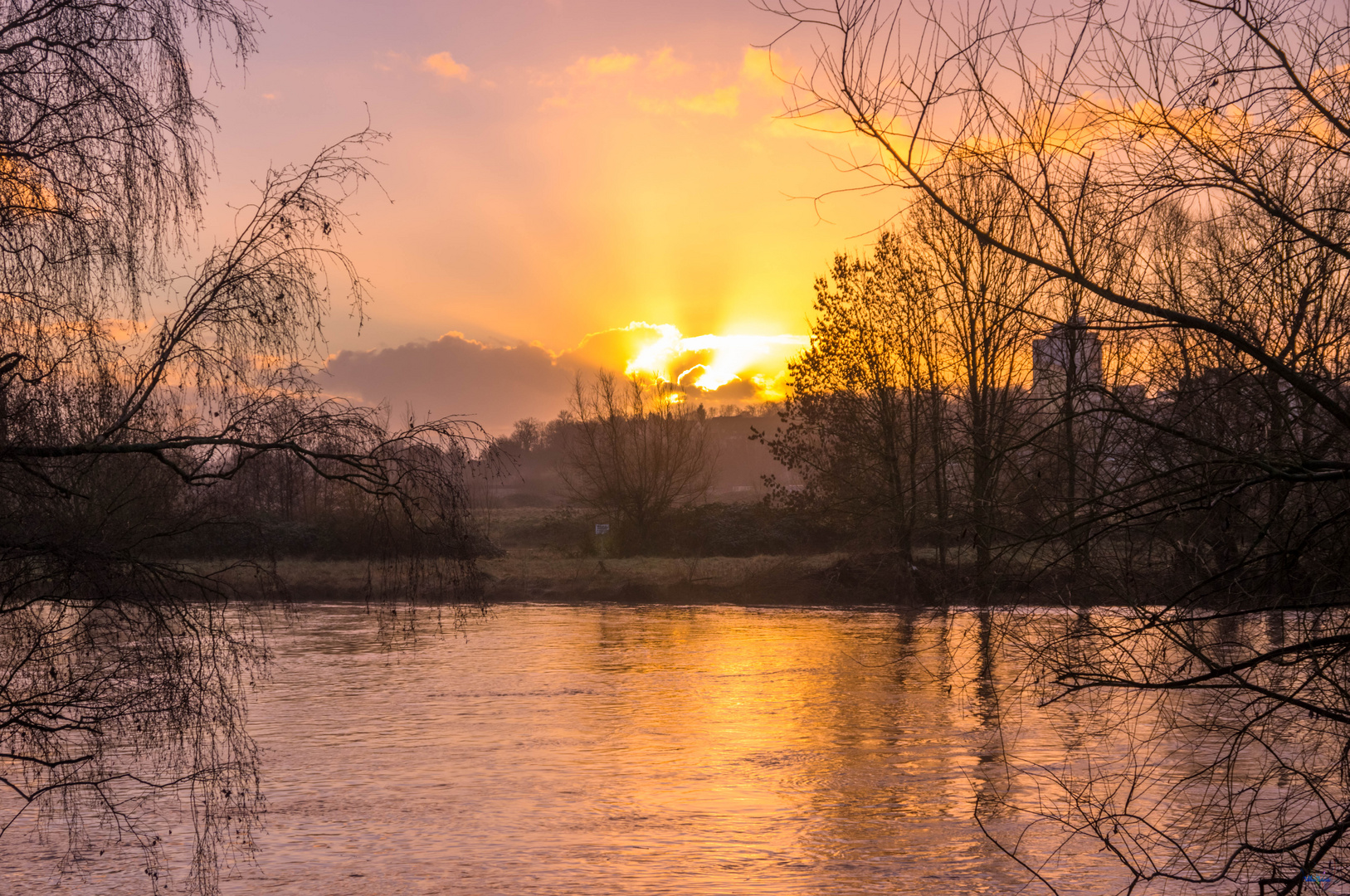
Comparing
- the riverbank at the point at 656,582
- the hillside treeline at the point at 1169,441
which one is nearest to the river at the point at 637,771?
the hillside treeline at the point at 1169,441

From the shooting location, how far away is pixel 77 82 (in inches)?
248

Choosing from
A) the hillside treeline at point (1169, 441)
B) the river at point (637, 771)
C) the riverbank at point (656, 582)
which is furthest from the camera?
the riverbank at point (656, 582)

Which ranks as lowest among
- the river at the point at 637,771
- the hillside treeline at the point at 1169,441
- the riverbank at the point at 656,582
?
the river at the point at 637,771

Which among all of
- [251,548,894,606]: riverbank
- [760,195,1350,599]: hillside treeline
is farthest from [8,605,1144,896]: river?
[251,548,894,606]: riverbank

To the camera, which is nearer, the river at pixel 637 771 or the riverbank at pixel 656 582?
the river at pixel 637 771

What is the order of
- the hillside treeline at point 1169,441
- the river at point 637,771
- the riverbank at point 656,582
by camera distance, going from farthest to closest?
the riverbank at point 656,582 < the river at point 637,771 < the hillside treeline at point 1169,441

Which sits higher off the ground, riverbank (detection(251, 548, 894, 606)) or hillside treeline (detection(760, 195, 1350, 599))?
hillside treeline (detection(760, 195, 1350, 599))

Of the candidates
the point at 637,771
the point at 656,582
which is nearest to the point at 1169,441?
the point at 637,771

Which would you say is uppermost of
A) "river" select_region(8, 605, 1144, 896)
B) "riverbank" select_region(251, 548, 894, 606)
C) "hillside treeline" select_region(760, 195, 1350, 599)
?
"hillside treeline" select_region(760, 195, 1350, 599)

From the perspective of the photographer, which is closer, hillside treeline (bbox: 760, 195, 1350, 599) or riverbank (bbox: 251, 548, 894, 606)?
hillside treeline (bbox: 760, 195, 1350, 599)

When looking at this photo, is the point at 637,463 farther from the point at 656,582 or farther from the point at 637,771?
the point at 637,771

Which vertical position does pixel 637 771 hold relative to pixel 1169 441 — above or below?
below

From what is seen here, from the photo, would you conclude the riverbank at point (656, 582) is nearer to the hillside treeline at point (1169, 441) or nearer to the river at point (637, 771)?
the river at point (637, 771)

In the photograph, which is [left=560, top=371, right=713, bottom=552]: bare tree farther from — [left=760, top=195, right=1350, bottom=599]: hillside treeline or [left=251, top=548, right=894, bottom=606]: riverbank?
[left=760, top=195, right=1350, bottom=599]: hillside treeline
